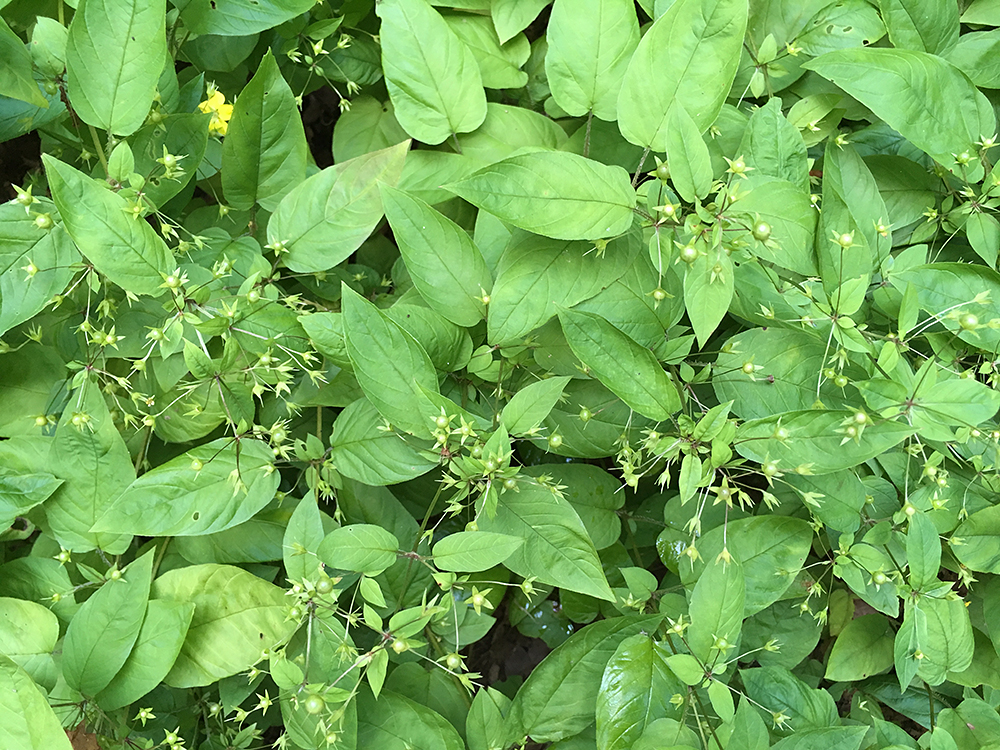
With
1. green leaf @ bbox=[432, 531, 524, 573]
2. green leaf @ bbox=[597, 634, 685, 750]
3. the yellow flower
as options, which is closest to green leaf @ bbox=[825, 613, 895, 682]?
green leaf @ bbox=[597, 634, 685, 750]

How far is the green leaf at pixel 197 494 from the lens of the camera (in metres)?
1.30

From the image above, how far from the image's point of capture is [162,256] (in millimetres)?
1231

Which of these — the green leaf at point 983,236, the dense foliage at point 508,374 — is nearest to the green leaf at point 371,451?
the dense foliage at point 508,374

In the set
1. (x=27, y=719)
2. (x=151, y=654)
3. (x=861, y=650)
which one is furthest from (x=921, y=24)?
(x=27, y=719)

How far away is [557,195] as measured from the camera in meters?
1.20

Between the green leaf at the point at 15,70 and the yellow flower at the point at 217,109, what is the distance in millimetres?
321

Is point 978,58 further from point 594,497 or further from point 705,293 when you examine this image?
point 594,497

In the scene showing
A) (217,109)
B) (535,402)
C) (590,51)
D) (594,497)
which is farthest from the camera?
(217,109)

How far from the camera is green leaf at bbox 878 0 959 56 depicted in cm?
143

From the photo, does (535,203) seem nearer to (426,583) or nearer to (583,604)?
(426,583)

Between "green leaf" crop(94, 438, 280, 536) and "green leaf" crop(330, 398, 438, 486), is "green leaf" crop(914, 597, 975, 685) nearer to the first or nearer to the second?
"green leaf" crop(330, 398, 438, 486)

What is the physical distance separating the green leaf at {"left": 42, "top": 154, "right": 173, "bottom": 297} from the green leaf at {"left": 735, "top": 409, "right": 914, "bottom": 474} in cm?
107

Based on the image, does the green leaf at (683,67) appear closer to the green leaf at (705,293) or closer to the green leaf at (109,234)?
the green leaf at (705,293)

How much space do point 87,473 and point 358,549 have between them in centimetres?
63
